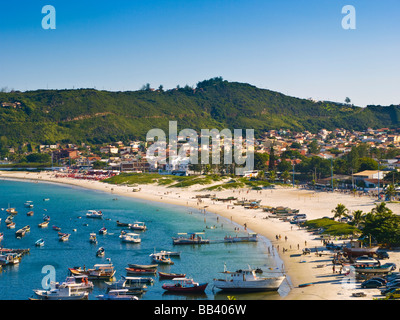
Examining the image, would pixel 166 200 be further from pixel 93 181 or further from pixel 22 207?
pixel 93 181

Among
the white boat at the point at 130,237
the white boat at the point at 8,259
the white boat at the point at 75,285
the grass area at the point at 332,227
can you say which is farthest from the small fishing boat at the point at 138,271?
the grass area at the point at 332,227

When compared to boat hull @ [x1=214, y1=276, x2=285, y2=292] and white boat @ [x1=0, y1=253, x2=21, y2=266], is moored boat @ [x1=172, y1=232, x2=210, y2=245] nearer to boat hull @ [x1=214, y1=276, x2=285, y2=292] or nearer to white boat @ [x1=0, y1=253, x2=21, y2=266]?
white boat @ [x1=0, y1=253, x2=21, y2=266]

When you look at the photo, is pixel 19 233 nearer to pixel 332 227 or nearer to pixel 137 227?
pixel 137 227

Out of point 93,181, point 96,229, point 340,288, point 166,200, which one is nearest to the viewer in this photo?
point 340,288

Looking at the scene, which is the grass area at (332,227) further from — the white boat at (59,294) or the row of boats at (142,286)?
the white boat at (59,294)

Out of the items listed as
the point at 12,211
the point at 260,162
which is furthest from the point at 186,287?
the point at 260,162
